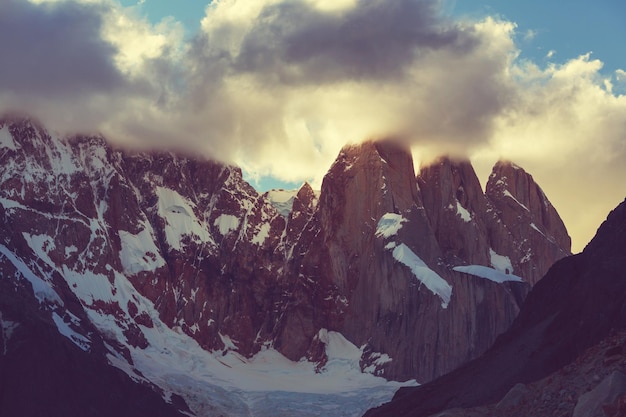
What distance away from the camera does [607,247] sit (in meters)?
141

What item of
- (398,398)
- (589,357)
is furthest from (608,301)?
(398,398)

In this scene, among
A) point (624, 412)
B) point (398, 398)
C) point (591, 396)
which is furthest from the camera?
point (398, 398)

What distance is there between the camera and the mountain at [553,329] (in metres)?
128

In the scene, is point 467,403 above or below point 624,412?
above

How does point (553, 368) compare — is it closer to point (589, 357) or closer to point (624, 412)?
point (589, 357)

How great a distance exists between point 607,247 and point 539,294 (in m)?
19.8

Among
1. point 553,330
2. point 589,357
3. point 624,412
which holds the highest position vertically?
point 553,330

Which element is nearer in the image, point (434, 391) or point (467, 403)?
point (467, 403)

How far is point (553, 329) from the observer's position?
138750 millimetres

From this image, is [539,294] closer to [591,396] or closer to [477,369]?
[477,369]

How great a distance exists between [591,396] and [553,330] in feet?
133

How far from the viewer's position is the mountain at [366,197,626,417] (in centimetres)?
12775

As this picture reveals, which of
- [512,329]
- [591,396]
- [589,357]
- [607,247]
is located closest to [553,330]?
[607,247]

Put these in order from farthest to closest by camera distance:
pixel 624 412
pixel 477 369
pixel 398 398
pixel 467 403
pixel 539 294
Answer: pixel 398 398
pixel 539 294
pixel 477 369
pixel 467 403
pixel 624 412
